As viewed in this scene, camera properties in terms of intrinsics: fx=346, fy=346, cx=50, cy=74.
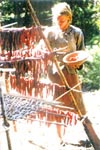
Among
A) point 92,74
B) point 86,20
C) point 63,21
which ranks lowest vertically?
point 92,74

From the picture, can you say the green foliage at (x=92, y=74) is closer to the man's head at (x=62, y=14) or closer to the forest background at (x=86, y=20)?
the forest background at (x=86, y=20)

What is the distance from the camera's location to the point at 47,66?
159 centimetres

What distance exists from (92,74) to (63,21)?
1.54 meters

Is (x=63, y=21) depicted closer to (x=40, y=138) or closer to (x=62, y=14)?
(x=62, y=14)

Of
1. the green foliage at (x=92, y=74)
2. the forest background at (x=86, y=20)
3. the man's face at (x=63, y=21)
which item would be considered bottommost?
the green foliage at (x=92, y=74)

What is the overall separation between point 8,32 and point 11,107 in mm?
441

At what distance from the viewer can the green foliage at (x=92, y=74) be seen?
3.05 m

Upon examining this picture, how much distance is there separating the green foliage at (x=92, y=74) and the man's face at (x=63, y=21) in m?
1.38

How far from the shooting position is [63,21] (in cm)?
167

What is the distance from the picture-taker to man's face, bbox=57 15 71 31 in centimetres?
164

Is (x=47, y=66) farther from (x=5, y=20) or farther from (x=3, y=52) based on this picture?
(x=5, y=20)

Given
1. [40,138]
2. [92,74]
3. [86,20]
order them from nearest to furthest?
1. [40,138]
2. [92,74]
3. [86,20]

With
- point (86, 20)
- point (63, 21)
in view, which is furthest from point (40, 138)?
point (86, 20)

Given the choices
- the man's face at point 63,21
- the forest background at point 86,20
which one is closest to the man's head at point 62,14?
the man's face at point 63,21
